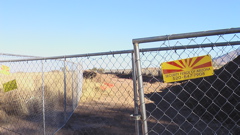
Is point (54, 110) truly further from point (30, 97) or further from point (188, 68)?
point (188, 68)

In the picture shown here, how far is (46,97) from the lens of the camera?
720cm

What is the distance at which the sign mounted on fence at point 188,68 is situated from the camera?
84.2 inches

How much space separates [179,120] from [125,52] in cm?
599

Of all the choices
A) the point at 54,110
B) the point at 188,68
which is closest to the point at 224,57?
the point at 188,68

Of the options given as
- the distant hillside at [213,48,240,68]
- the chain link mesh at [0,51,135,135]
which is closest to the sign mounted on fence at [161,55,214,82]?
the distant hillside at [213,48,240,68]

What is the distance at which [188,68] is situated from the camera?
2178 millimetres

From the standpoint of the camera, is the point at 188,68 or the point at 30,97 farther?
the point at 30,97

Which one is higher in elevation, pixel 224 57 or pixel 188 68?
pixel 224 57

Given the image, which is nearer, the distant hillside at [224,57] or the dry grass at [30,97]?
the distant hillside at [224,57]

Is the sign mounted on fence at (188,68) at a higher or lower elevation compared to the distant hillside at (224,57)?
lower

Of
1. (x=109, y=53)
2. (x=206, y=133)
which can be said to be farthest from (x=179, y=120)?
(x=109, y=53)

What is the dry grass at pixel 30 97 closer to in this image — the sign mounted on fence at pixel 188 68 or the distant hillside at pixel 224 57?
the distant hillside at pixel 224 57

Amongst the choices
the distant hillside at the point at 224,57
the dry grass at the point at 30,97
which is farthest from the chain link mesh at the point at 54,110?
the distant hillside at the point at 224,57

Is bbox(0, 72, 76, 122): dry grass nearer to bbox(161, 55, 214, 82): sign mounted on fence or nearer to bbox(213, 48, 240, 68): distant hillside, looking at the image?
bbox(213, 48, 240, 68): distant hillside
